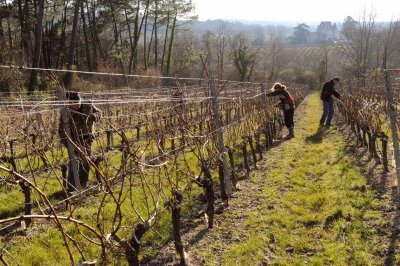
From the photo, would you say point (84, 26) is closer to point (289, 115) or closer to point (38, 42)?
point (38, 42)

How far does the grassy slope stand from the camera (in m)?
3.77

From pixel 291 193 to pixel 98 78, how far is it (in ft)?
58.5

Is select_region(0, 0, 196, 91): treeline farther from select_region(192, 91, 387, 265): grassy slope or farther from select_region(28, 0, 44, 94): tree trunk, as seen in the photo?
select_region(192, 91, 387, 265): grassy slope

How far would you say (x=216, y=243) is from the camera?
409cm

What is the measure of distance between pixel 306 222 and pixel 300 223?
0.07 meters

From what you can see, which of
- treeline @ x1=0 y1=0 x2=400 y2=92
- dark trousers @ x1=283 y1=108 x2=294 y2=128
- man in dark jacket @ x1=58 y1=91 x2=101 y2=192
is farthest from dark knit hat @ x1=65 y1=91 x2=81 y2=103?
treeline @ x1=0 y1=0 x2=400 y2=92

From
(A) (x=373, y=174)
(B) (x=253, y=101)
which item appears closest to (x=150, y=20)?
(B) (x=253, y=101)

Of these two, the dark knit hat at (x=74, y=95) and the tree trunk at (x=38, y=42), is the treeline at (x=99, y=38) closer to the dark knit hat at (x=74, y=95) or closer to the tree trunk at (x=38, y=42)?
the tree trunk at (x=38, y=42)

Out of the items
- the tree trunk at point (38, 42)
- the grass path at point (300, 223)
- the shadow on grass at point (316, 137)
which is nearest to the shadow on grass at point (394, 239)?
the grass path at point (300, 223)

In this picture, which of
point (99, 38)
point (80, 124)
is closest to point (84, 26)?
point (99, 38)

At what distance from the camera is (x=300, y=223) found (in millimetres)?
4555

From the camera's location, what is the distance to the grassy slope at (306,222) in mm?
3771

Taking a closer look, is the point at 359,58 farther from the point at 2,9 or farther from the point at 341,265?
the point at 341,265

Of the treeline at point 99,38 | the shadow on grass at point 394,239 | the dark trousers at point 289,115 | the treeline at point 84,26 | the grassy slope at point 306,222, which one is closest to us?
the shadow on grass at point 394,239
